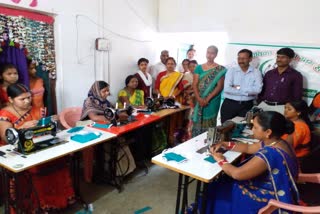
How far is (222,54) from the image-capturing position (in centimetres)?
414

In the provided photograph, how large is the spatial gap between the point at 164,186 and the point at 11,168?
5.68ft

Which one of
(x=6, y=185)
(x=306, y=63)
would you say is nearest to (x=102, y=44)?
(x=6, y=185)

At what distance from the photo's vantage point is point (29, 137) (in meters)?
1.89

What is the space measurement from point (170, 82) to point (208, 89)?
74 centimetres

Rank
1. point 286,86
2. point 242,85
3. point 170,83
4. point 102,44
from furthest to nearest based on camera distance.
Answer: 1. point 170,83
2. point 102,44
3. point 242,85
4. point 286,86

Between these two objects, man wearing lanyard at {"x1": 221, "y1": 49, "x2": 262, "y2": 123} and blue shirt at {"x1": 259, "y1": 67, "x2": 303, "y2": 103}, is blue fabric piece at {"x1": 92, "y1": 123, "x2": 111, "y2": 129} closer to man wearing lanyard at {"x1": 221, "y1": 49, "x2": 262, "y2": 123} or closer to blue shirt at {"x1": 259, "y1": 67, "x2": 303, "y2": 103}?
man wearing lanyard at {"x1": 221, "y1": 49, "x2": 262, "y2": 123}

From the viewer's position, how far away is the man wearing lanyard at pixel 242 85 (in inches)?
124

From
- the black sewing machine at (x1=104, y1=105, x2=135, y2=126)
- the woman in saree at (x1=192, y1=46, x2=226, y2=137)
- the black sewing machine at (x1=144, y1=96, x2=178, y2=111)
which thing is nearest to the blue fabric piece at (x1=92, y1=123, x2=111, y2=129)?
the black sewing machine at (x1=104, y1=105, x2=135, y2=126)

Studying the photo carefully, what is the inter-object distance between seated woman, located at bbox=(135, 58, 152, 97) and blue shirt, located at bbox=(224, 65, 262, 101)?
1.32m

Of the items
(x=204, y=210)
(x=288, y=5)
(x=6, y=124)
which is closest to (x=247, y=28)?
(x=288, y=5)

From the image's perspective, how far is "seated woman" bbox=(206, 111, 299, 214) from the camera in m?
1.51

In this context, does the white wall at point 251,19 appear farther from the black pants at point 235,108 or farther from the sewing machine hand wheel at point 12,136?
the sewing machine hand wheel at point 12,136

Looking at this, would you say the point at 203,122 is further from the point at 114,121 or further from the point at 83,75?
the point at 83,75

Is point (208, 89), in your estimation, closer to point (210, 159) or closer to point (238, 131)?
point (238, 131)
